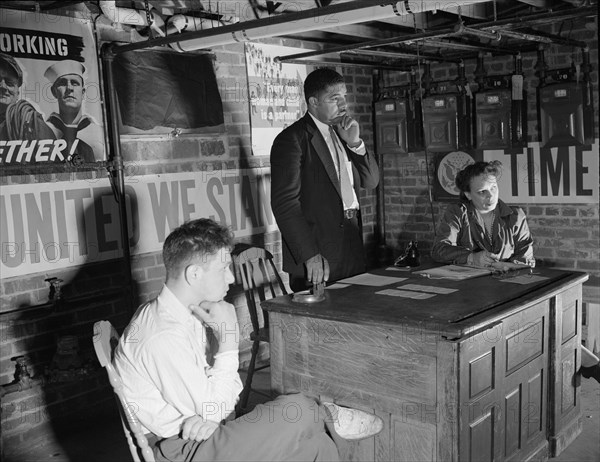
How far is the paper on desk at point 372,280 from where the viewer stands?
11.7 ft

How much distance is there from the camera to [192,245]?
94.5 inches

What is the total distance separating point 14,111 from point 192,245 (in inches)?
74.0

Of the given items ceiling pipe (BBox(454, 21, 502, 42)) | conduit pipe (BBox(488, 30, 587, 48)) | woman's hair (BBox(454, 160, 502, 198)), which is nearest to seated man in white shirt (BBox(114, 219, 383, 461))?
ceiling pipe (BBox(454, 21, 502, 42))

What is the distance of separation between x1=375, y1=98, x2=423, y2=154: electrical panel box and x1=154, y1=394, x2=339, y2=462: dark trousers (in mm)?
3964

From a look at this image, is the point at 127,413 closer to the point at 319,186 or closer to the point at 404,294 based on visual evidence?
the point at 404,294

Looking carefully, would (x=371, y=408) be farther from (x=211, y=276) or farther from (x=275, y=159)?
(x=275, y=159)

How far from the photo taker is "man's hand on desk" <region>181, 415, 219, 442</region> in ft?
7.13

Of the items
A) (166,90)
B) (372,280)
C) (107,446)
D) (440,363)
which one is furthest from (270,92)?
(440,363)

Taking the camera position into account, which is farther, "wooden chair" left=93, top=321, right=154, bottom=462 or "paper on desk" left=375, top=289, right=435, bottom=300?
"paper on desk" left=375, top=289, right=435, bottom=300

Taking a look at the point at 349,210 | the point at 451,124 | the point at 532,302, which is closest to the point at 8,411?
the point at 349,210

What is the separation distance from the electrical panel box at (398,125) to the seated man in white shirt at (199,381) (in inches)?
147

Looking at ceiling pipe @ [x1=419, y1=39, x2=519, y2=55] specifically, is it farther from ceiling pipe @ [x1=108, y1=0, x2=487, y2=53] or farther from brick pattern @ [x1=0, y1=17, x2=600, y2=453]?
ceiling pipe @ [x1=108, y1=0, x2=487, y2=53]

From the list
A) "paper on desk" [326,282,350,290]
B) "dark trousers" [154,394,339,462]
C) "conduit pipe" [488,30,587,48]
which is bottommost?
"dark trousers" [154,394,339,462]

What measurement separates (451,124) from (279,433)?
396 cm
